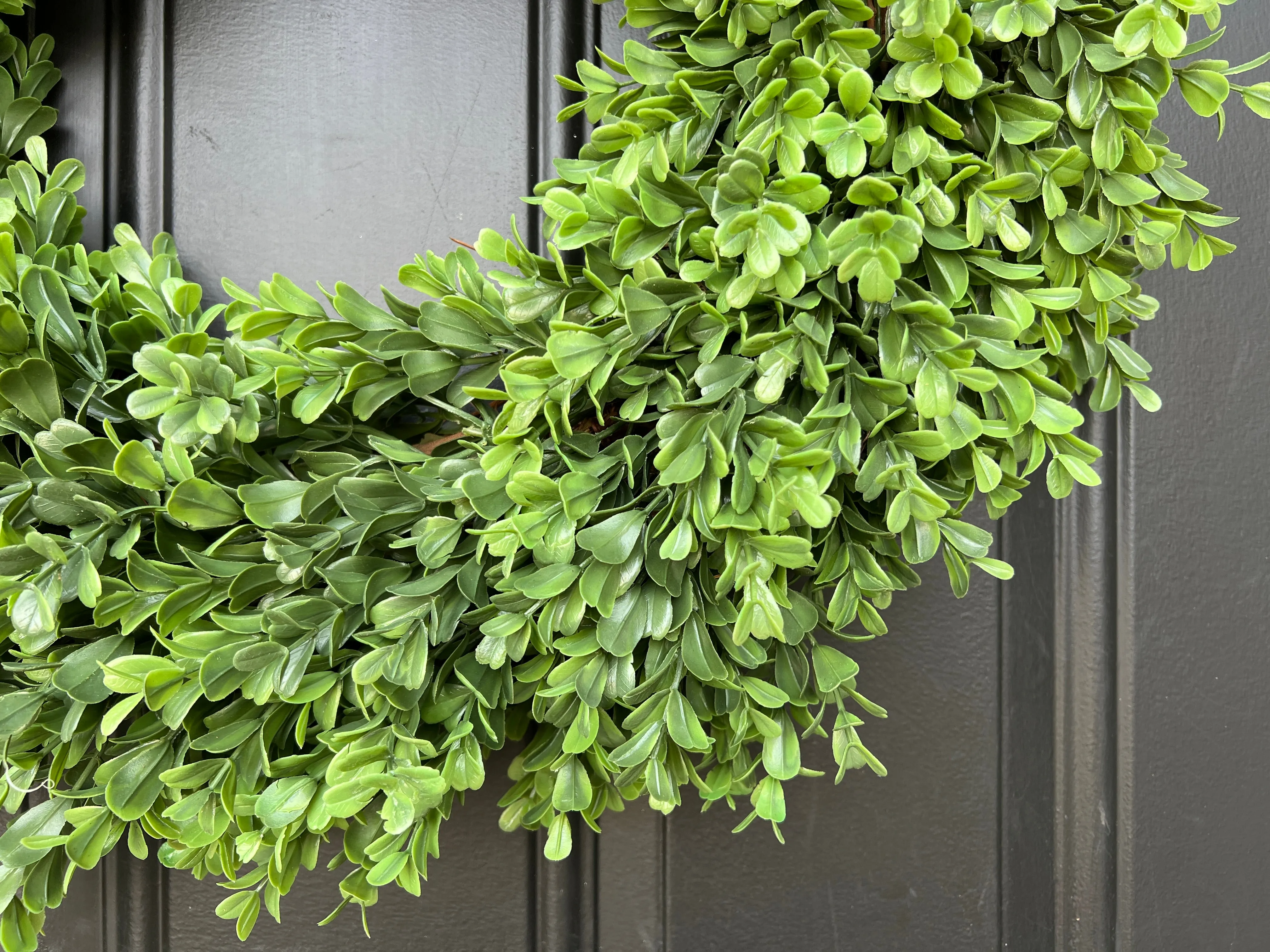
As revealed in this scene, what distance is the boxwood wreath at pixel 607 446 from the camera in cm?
44

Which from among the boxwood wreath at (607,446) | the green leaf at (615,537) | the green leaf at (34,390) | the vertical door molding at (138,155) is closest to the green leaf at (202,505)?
the boxwood wreath at (607,446)

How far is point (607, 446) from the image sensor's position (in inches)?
21.0

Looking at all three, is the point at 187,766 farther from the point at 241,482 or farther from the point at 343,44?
the point at 343,44

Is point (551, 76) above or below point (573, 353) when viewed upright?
above

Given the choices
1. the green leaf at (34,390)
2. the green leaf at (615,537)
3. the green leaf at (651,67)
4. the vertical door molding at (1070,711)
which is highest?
the green leaf at (651,67)

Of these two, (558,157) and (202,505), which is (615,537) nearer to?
(202,505)

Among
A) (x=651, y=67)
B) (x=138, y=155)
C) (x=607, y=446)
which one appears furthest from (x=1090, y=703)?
(x=138, y=155)

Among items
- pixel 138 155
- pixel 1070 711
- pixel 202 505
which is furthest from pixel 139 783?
pixel 1070 711

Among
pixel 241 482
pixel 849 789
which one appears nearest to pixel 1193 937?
pixel 849 789

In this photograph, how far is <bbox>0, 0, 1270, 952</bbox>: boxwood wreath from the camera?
1.46 ft

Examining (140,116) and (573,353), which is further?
(140,116)

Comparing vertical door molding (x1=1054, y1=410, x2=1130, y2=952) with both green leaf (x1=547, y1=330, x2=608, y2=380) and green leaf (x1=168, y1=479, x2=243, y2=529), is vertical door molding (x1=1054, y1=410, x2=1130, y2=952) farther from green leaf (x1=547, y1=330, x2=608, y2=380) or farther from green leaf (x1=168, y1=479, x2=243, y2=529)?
green leaf (x1=168, y1=479, x2=243, y2=529)

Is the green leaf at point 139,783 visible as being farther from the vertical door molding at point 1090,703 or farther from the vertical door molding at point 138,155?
the vertical door molding at point 1090,703

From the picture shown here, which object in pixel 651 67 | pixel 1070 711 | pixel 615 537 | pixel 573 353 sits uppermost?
pixel 651 67
